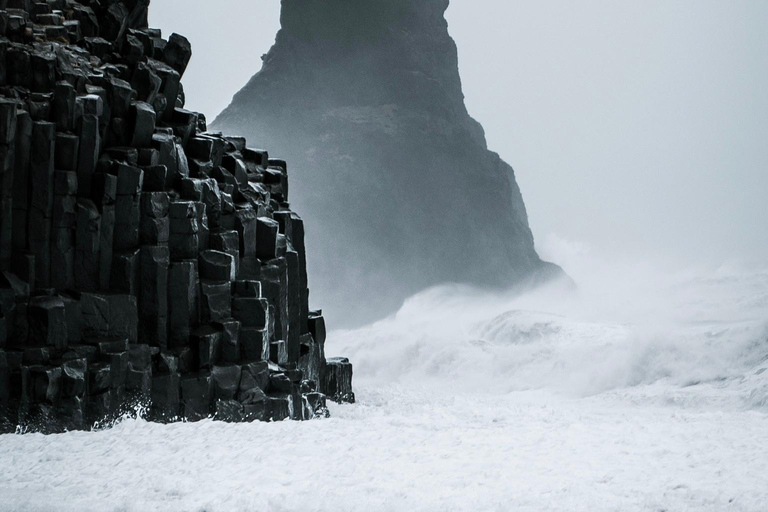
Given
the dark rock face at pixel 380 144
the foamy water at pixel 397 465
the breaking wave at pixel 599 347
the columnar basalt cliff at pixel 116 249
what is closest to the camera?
the foamy water at pixel 397 465

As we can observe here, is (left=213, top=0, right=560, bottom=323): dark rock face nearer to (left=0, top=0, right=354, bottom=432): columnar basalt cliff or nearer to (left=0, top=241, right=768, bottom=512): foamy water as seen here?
(left=0, top=241, right=768, bottom=512): foamy water

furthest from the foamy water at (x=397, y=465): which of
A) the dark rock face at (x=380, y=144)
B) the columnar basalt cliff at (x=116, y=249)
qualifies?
the dark rock face at (x=380, y=144)

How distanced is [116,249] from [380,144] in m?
63.0

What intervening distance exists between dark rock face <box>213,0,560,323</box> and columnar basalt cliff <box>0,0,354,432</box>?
54.9m

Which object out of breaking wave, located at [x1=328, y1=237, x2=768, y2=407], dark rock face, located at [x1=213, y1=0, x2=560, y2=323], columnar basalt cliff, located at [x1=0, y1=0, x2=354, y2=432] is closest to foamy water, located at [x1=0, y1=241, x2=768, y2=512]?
columnar basalt cliff, located at [x1=0, y1=0, x2=354, y2=432]

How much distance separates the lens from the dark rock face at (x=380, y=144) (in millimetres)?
72250

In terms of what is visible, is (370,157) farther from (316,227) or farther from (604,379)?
(604,379)

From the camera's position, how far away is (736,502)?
7.98 meters

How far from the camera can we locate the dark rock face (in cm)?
7225

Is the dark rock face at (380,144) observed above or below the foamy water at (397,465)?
above

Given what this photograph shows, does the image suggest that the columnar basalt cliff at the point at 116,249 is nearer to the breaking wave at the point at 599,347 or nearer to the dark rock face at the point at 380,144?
the breaking wave at the point at 599,347

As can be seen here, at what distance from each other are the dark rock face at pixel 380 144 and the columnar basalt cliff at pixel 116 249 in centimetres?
5487

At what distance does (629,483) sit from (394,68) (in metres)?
71.0

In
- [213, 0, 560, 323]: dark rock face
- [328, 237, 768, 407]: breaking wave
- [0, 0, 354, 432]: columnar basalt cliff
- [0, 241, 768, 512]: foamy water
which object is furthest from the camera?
[213, 0, 560, 323]: dark rock face
